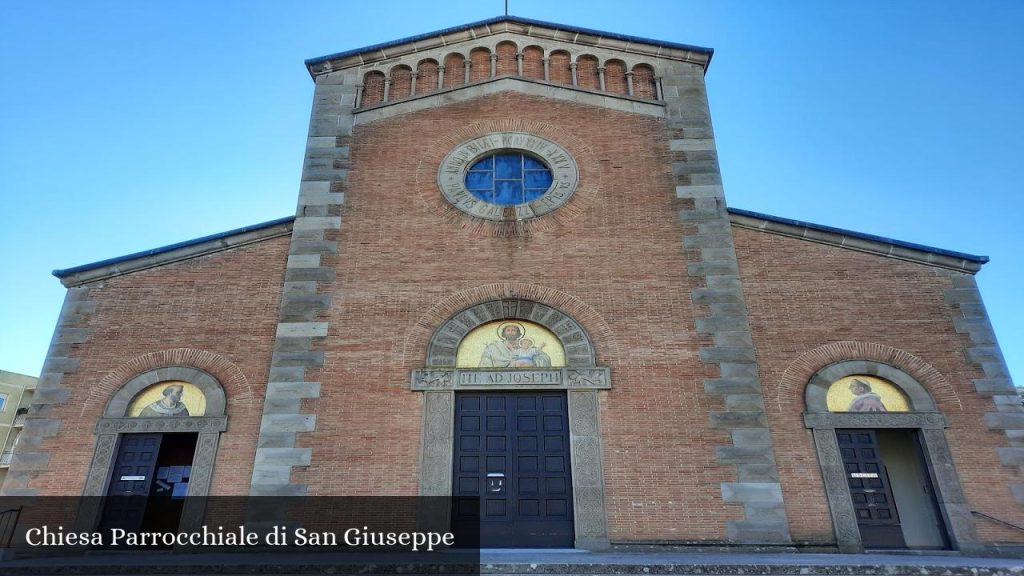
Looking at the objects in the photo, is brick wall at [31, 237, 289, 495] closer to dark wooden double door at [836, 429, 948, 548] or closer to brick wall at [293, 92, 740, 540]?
brick wall at [293, 92, 740, 540]

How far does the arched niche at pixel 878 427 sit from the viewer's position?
1065cm

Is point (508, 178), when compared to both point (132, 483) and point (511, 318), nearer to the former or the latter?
point (511, 318)

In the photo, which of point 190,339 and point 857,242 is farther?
point 857,242

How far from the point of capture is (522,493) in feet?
36.6

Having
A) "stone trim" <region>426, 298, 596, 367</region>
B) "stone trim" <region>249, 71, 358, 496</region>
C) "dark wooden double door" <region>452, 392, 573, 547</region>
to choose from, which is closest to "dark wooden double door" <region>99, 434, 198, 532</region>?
"stone trim" <region>249, 71, 358, 496</region>

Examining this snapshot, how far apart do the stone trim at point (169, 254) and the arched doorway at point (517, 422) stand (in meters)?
4.23

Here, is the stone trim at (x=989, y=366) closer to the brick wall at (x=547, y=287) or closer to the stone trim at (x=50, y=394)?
the brick wall at (x=547, y=287)

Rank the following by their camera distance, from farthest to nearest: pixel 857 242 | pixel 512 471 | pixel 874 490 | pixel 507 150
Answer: pixel 507 150 → pixel 857 242 → pixel 512 471 → pixel 874 490

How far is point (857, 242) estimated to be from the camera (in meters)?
12.9

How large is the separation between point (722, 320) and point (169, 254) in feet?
34.5

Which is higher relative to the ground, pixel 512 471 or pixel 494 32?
pixel 494 32

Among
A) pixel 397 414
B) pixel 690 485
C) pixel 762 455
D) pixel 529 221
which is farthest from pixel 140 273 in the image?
pixel 762 455

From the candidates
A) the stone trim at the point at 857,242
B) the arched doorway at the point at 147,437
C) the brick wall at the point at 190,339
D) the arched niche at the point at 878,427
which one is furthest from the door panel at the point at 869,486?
the arched doorway at the point at 147,437

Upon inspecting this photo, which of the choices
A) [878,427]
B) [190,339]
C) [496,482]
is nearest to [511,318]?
[496,482]
